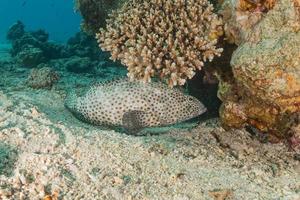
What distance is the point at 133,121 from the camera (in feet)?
18.7

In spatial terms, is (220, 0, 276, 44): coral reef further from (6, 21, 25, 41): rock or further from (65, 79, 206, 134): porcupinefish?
(6, 21, 25, 41): rock

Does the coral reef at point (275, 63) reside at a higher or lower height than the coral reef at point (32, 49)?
higher

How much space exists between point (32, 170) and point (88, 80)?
18.9 ft

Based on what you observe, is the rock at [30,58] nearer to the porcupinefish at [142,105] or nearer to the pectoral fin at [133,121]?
the porcupinefish at [142,105]

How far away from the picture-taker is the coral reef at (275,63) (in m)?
3.91

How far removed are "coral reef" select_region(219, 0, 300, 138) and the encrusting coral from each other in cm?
67

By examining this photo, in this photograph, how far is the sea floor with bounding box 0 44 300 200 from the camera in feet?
11.6

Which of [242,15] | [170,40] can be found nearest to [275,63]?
[242,15]

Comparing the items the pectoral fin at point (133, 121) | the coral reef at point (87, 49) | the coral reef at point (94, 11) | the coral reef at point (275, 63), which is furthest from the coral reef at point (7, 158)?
the coral reef at point (87, 49)

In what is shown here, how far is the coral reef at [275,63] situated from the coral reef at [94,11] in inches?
139

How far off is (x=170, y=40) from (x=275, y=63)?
1696mm

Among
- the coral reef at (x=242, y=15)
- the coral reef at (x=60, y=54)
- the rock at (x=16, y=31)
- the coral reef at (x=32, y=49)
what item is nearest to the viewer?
the coral reef at (x=242, y=15)

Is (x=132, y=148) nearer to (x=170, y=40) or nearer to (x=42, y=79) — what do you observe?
(x=170, y=40)

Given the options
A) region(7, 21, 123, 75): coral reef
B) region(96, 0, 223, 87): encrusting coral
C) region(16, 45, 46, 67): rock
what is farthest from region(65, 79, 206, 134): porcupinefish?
region(16, 45, 46, 67): rock
